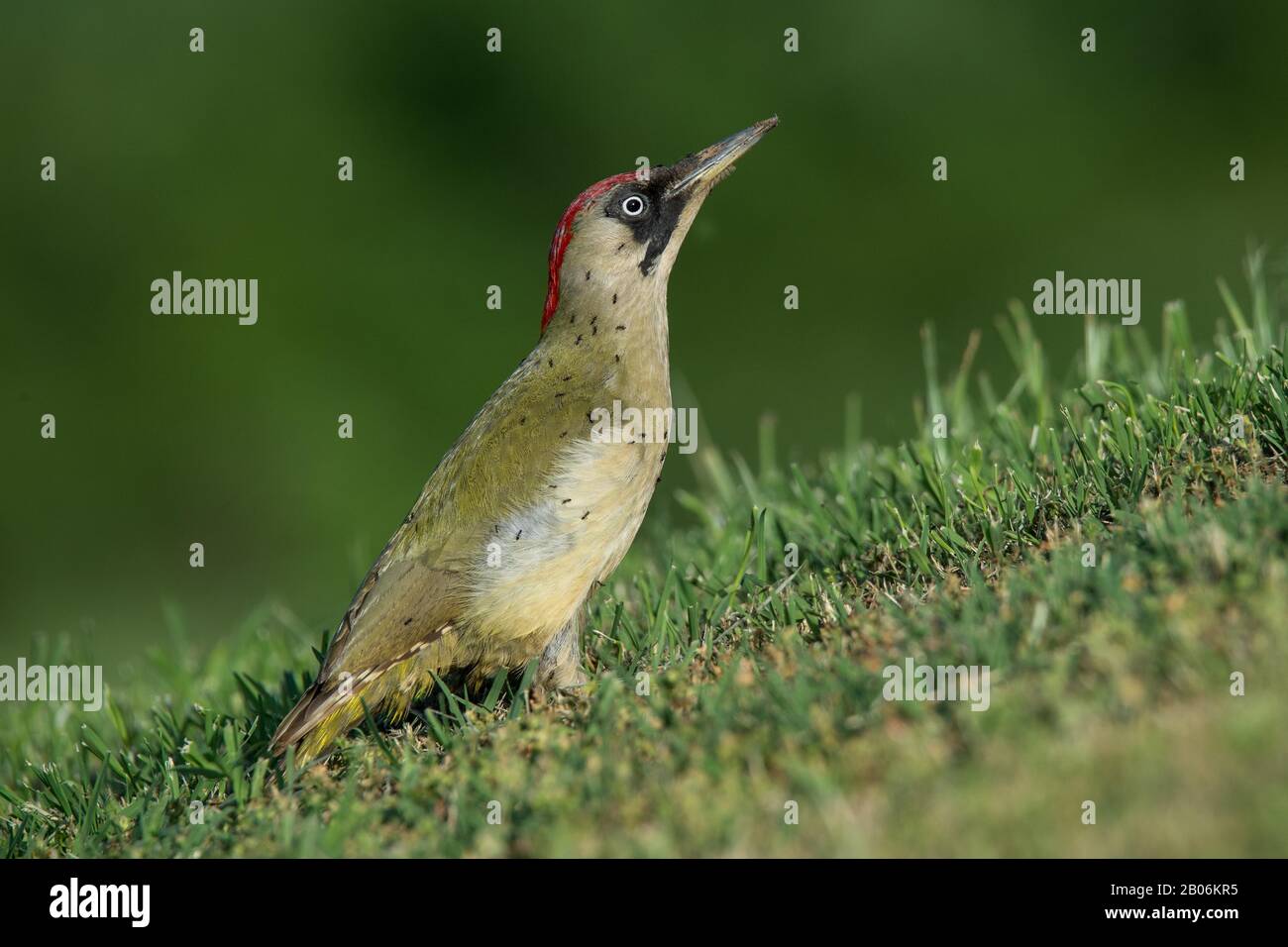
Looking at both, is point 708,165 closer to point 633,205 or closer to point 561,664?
point 633,205

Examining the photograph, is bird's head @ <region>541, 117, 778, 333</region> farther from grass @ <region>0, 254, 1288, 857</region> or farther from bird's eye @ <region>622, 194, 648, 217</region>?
grass @ <region>0, 254, 1288, 857</region>

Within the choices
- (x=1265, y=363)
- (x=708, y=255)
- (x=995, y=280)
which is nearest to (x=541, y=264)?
(x=708, y=255)

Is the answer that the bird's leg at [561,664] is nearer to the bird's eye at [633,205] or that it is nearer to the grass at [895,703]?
the grass at [895,703]

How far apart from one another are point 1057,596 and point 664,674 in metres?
1.05

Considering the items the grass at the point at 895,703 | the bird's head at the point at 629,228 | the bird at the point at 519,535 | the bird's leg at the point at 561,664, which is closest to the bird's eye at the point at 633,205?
the bird's head at the point at 629,228

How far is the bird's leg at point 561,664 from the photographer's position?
13.3ft

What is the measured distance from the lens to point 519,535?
13.5ft

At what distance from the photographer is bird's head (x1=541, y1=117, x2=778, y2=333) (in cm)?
468

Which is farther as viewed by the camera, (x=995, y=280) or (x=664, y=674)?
(x=995, y=280)

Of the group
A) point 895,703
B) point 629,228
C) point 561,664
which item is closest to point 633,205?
point 629,228

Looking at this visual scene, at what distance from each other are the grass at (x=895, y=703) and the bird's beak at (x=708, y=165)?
1044mm

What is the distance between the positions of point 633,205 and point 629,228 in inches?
3.0
